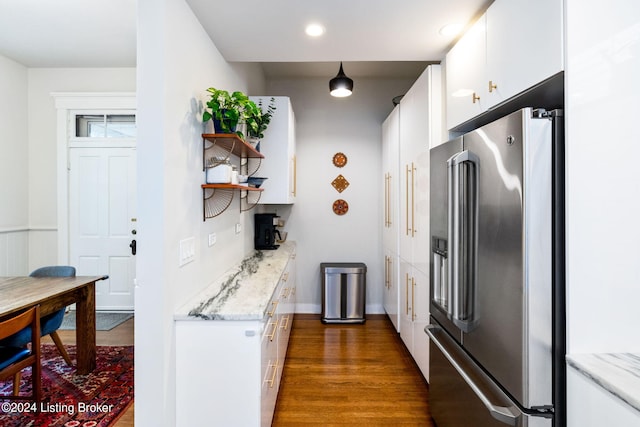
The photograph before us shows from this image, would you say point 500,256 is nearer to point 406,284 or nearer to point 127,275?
point 406,284

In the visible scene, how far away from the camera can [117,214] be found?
4008 mm

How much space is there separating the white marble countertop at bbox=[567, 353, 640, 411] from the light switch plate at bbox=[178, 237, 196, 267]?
1727 mm

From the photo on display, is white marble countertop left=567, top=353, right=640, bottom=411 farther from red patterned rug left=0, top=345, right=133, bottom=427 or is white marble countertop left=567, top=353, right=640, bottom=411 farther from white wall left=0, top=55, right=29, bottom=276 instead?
white wall left=0, top=55, right=29, bottom=276

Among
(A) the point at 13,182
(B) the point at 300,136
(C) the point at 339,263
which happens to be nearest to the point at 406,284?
(C) the point at 339,263

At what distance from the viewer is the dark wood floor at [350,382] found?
2.11 meters

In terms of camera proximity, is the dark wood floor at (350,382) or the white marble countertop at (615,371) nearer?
the white marble countertop at (615,371)

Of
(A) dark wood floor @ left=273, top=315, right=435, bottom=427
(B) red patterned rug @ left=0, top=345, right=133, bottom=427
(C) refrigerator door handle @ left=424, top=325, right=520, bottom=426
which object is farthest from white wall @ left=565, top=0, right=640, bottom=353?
(B) red patterned rug @ left=0, top=345, right=133, bottom=427

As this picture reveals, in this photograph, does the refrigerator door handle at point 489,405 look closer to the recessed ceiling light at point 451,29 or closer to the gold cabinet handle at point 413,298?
the gold cabinet handle at point 413,298

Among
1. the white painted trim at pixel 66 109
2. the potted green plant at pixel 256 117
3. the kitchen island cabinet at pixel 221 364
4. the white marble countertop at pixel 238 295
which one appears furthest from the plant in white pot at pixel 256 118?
the white painted trim at pixel 66 109

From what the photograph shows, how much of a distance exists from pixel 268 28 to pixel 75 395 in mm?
2848

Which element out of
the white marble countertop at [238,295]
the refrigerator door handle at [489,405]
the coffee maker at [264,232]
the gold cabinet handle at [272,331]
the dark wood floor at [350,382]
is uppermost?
the coffee maker at [264,232]

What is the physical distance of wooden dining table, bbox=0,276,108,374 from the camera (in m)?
2.13

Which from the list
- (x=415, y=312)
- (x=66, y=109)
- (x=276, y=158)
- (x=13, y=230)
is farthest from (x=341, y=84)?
(x=13, y=230)

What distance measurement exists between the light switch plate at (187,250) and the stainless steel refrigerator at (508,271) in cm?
140
